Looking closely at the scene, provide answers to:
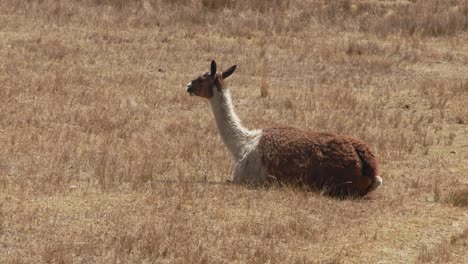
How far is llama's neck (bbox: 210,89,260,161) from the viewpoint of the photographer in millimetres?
11219

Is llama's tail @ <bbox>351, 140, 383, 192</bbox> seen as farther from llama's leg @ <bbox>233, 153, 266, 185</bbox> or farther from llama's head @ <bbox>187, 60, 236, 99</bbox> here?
llama's head @ <bbox>187, 60, 236, 99</bbox>

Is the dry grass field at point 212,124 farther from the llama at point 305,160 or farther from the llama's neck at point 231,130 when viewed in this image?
the llama's neck at point 231,130

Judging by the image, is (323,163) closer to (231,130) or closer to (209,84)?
(231,130)

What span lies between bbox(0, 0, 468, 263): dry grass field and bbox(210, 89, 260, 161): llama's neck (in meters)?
0.44

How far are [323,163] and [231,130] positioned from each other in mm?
1541

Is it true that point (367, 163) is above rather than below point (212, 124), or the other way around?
above

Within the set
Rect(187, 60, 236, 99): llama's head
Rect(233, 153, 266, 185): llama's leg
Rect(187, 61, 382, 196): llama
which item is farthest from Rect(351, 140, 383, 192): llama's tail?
Rect(187, 60, 236, 99): llama's head

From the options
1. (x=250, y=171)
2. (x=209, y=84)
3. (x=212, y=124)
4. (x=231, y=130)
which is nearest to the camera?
(x=250, y=171)

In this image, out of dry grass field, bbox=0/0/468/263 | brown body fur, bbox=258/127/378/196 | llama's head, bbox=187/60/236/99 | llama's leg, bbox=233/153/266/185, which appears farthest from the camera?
llama's head, bbox=187/60/236/99

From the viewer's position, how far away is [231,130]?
11.5 metres

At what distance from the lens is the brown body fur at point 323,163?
10.3m

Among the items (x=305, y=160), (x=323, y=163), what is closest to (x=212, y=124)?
(x=305, y=160)

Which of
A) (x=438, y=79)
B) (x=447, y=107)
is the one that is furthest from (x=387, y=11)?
(x=447, y=107)

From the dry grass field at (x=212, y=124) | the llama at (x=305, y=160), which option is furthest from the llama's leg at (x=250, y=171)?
the dry grass field at (x=212, y=124)
